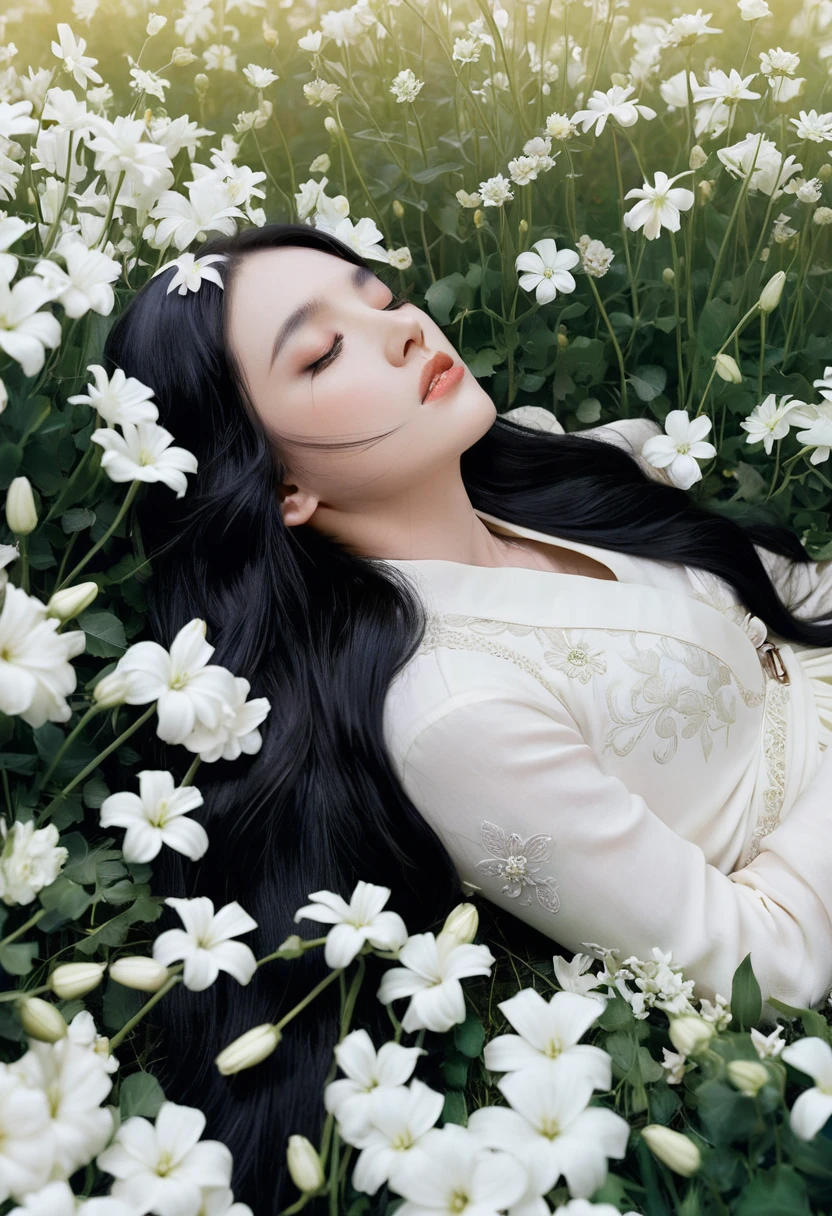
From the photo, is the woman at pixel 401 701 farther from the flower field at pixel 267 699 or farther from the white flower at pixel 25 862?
the white flower at pixel 25 862

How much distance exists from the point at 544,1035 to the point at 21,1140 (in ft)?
1.28

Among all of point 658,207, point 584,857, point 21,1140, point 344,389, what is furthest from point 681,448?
point 21,1140

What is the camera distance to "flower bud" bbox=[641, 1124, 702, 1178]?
31.0 inches

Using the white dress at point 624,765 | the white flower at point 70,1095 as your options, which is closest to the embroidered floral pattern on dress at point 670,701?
the white dress at point 624,765

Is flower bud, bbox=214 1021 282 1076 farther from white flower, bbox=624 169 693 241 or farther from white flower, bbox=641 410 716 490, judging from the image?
white flower, bbox=624 169 693 241

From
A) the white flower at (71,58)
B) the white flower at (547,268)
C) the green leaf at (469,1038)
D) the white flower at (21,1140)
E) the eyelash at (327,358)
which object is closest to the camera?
the white flower at (21,1140)

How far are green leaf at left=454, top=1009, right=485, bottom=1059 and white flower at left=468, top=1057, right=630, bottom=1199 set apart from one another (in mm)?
222

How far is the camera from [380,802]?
1.10 meters

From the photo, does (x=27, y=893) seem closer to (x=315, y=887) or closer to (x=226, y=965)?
(x=226, y=965)

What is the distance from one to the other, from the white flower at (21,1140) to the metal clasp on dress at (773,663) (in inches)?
37.9

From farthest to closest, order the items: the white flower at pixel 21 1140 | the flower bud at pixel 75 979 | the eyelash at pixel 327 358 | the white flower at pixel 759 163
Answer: the white flower at pixel 759 163 → the eyelash at pixel 327 358 → the flower bud at pixel 75 979 → the white flower at pixel 21 1140

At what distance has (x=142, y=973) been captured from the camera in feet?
2.83

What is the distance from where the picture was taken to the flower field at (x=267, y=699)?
0.82 m

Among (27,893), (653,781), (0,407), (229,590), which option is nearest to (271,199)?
(229,590)
